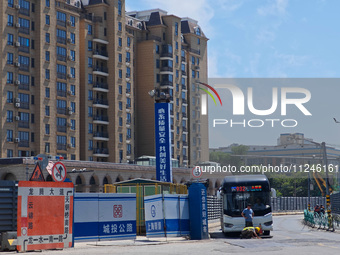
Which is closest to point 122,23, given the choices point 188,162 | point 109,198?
point 188,162

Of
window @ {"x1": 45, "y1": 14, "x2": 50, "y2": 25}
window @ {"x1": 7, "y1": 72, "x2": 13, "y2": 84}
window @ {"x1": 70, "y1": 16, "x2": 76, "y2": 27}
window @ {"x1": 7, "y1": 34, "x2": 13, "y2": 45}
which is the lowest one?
window @ {"x1": 7, "y1": 72, "x2": 13, "y2": 84}

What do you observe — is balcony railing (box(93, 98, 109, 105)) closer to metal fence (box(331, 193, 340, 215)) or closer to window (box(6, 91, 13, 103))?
window (box(6, 91, 13, 103))

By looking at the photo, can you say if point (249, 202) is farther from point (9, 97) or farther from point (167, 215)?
point (9, 97)

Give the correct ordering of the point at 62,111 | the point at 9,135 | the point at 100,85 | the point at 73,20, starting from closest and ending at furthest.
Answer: the point at 9,135, the point at 62,111, the point at 73,20, the point at 100,85

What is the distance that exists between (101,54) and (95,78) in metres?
3.83

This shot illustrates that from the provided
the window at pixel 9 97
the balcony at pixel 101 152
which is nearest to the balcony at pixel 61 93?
the window at pixel 9 97

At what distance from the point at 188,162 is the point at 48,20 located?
45.3 metres

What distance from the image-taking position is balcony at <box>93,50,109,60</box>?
323 ft

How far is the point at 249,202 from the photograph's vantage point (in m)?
34.4

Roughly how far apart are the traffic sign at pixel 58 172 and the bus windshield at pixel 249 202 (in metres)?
13.8

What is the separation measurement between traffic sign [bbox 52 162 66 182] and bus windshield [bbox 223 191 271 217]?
543 inches

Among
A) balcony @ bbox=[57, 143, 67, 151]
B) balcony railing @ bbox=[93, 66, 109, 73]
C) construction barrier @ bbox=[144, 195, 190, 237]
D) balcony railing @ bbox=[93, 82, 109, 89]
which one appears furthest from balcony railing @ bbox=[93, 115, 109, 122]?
construction barrier @ bbox=[144, 195, 190, 237]

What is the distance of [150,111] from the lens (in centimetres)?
11094

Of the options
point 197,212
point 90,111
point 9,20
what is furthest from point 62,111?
point 197,212
